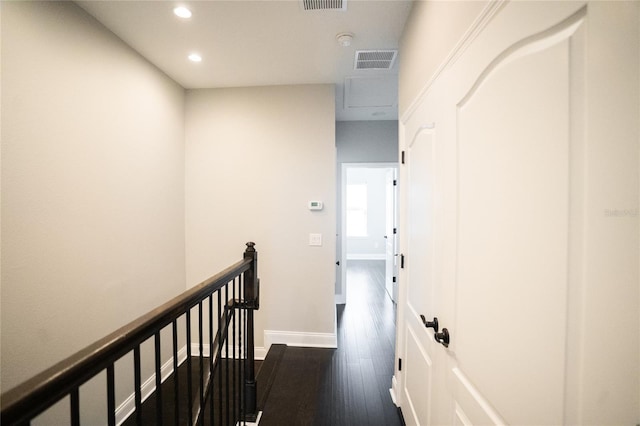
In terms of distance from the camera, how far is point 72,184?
1728 millimetres

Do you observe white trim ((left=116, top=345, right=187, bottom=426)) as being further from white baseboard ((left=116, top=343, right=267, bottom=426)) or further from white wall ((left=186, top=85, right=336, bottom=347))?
white wall ((left=186, top=85, right=336, bottom=347))

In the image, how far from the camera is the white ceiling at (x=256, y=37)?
1757 millimetres

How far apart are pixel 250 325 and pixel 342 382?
106cm

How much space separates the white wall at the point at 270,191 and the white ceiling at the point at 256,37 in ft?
0.93

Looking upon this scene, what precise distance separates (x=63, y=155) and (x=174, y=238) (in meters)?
1.30

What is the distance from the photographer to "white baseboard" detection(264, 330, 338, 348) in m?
2.91

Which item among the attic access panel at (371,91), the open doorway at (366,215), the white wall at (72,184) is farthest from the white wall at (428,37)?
the open doorway at (366,215)

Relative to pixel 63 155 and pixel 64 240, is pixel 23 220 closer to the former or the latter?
pixel 64 240

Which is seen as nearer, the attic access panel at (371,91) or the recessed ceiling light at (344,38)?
the recessed ceiling light at (344,38)

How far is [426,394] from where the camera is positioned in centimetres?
138

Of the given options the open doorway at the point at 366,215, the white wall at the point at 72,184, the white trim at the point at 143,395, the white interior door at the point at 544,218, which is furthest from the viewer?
the open doorway at the point at 366,215

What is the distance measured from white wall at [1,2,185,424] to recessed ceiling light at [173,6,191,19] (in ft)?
2.02

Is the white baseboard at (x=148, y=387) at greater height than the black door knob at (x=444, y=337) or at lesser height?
lesser

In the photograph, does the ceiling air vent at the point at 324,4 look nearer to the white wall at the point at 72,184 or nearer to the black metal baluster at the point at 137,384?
the white wall at the point at 72,184
